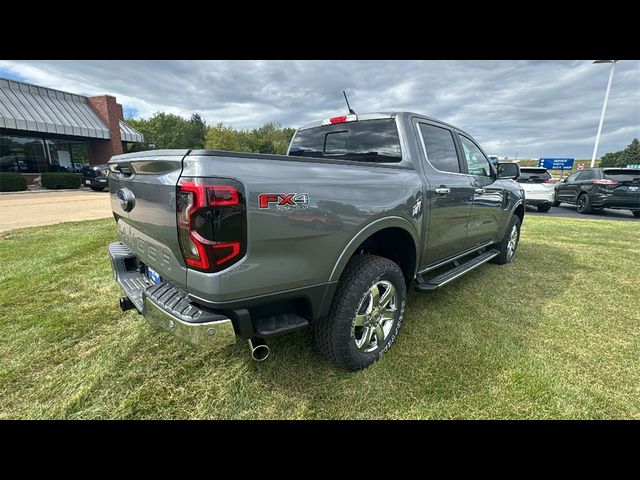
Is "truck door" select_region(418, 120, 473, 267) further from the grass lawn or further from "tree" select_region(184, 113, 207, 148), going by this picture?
"tree" select_region(184, 113, 207, 148)

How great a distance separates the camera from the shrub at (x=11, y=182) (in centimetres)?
1641

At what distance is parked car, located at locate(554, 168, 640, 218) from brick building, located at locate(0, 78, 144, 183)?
2662 cm

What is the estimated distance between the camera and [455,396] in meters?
2.18

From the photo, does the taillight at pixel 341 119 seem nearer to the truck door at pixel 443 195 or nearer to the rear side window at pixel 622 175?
the truck door at pixel 443 195

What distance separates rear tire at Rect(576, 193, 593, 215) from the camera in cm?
1107

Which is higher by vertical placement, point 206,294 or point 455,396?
point 206,294

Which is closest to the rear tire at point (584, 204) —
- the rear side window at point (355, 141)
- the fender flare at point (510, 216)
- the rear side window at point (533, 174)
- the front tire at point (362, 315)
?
the rear side window at point (533, 174)

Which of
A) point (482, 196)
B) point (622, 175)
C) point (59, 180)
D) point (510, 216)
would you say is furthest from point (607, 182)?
point (59, 180)

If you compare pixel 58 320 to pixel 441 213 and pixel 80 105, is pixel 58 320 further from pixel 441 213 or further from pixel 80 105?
pixel 80 105

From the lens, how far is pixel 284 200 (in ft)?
5.64
